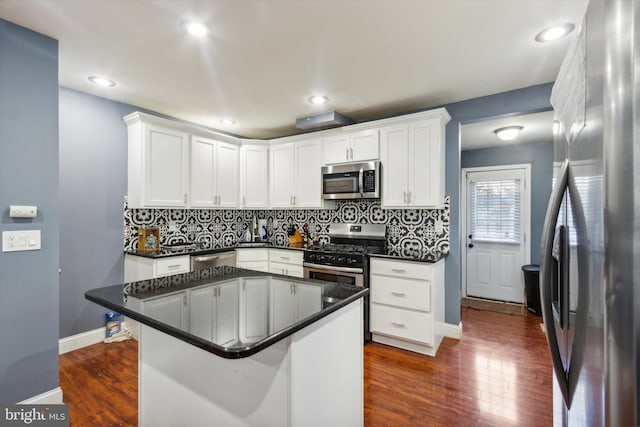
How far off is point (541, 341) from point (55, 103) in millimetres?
4937

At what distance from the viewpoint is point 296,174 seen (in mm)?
4059

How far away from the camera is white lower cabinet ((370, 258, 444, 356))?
2873mm

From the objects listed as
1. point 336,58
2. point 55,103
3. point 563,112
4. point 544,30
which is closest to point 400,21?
point 336,58

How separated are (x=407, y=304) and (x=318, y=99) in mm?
2326

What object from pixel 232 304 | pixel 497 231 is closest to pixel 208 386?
pixel 232 304

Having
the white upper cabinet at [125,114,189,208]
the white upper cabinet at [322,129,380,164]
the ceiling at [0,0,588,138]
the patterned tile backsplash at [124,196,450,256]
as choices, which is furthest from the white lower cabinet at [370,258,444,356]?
the white upper cabinet at [125,114,189,208]

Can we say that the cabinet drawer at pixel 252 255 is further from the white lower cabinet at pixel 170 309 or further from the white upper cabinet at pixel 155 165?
the white lower cabinet at pixel 170 309

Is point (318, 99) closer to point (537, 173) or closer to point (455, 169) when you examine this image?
point (455, 169)

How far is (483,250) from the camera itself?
16.6ft

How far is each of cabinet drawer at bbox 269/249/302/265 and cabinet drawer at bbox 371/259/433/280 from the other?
3.26ft

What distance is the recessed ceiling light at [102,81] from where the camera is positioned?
272 cm

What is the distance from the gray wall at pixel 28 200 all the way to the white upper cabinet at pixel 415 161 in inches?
115

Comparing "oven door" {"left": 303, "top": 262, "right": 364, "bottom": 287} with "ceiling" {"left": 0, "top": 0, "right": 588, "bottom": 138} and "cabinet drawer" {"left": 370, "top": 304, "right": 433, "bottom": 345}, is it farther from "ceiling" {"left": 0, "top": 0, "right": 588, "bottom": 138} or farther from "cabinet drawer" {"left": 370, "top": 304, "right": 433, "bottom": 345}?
"ceiling" {"left": 0, "top": 0, "right": 588, "bottom": 138}

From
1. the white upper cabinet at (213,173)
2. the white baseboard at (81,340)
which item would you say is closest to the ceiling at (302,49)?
the white upper cabinet at (213,173)
